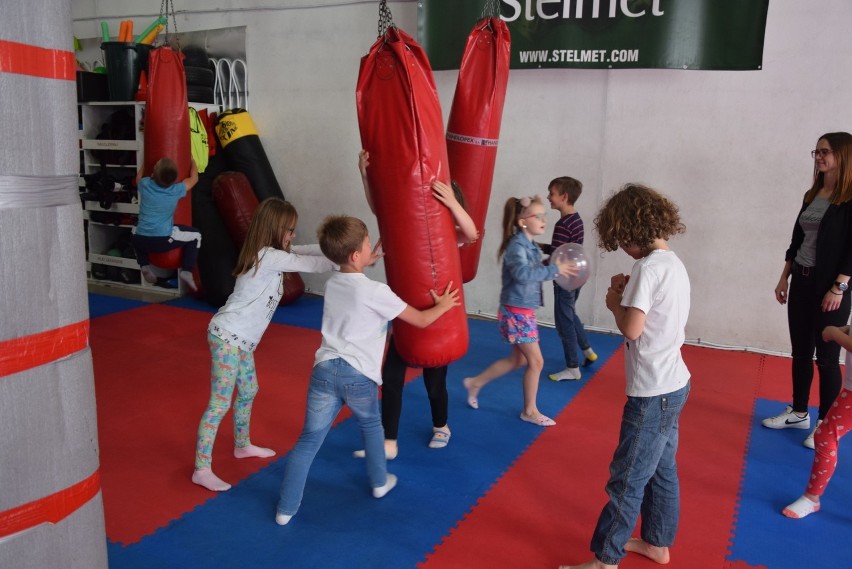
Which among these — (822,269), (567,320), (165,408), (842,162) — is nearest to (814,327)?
(822,269)

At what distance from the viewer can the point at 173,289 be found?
7.04 m

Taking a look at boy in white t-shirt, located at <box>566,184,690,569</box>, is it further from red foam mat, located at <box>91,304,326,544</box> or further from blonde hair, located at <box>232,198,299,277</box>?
red foam mat, located at <box>91,304,326,544</box>

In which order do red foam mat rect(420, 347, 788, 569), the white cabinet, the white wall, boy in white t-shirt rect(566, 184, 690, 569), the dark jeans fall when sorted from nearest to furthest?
boy in white t-shirt rect(566, 184, 690, 569), red foam mat rect(420, 347, 788, 569), the white wall, the dark jeans, the white cabinet

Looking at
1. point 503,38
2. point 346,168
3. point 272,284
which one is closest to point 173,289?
point 346,168

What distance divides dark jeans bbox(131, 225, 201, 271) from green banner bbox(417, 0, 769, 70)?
8.29 feet

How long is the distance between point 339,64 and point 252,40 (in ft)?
3.62

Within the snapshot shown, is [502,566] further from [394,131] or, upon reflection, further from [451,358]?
[394,131]

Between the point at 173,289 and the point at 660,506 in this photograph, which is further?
the point at 173,289

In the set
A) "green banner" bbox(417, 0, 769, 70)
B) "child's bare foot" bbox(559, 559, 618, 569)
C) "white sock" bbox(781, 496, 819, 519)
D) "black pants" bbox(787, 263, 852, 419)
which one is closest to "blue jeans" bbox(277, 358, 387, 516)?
"child's bare foot" bbox(559, 559, 618, 569)

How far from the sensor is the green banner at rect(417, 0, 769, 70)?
196 inches

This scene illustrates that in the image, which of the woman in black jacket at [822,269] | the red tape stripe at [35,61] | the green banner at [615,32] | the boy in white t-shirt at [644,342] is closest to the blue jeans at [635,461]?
the boy in white t-shirt at [644,342]

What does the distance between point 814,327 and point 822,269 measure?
1.00ft

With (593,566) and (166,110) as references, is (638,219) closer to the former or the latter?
(593,566)

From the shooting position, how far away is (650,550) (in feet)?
8.38
